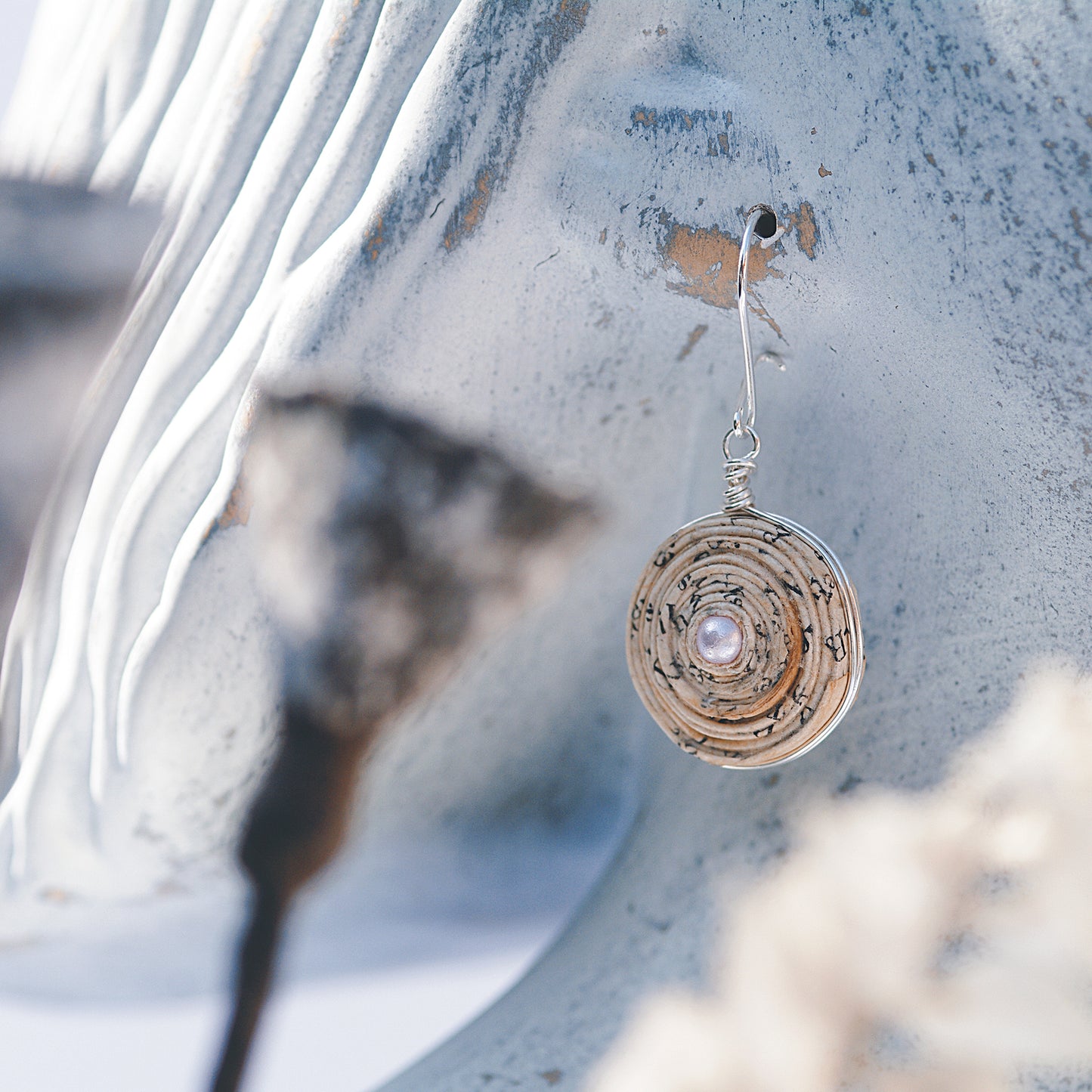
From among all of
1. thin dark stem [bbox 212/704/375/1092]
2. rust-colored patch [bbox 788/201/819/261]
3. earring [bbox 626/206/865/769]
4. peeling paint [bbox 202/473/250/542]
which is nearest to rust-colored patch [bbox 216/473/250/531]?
peeling paint [bbox 202/473/250/542]

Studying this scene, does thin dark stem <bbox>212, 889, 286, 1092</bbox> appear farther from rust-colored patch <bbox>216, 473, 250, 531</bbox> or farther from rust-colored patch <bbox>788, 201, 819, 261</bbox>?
rust-colored patch <bbox>788, 201, 819, 261</bbox>

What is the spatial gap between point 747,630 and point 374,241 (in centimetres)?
34

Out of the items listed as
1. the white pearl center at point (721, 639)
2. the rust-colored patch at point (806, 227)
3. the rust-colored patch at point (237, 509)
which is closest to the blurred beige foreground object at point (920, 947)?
the white pearl center at point (721, 639)

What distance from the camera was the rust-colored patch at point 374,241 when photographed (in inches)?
25.2

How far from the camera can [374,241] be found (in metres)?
0.64

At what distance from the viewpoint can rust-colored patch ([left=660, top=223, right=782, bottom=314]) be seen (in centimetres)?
64

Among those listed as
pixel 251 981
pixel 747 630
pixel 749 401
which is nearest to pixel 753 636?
pixel 747 630

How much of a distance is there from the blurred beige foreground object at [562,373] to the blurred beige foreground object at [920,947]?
0.09ft

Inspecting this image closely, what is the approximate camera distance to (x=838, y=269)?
618 mm

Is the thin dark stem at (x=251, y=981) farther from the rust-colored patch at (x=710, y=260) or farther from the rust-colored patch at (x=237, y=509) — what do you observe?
the rust-colored patch at (x=710, y=260)

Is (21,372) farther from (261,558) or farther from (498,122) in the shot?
(498,122)

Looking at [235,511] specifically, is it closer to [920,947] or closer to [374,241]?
[374,241]

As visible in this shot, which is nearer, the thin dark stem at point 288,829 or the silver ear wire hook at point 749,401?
the silver ear wire hook at point 749,401

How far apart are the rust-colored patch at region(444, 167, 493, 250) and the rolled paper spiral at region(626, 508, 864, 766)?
24 centimetres
